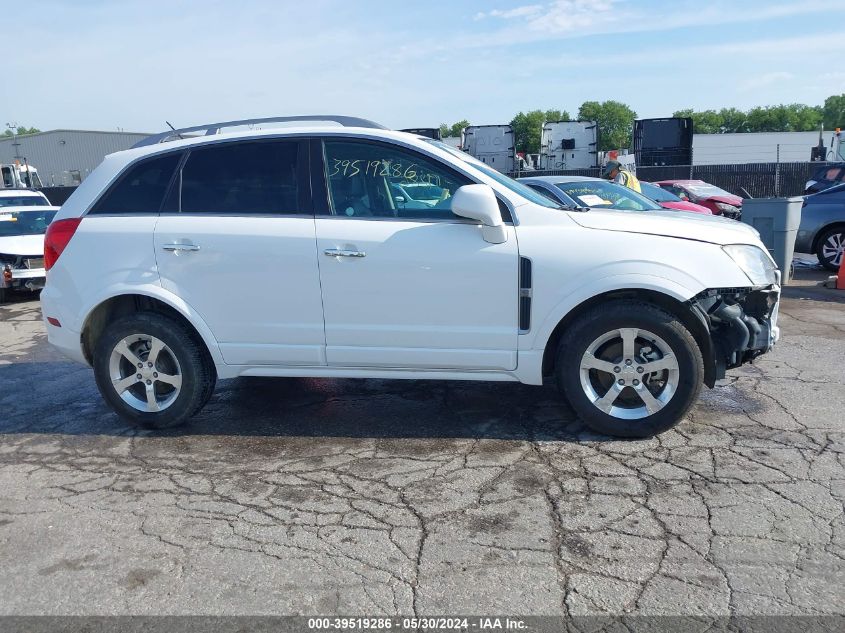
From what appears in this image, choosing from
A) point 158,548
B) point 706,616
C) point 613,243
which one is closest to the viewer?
point 706,616

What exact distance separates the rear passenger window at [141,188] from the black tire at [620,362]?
2.81m

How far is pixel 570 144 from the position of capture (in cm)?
2739

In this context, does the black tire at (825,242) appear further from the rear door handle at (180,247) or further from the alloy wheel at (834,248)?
the rear door handle at (180,247)

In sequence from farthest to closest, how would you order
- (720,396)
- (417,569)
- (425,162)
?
1. (720,396)
2. (425,162)
3. (417,569)

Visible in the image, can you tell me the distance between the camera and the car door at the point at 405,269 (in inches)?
172

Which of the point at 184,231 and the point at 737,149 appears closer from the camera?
the point at 184,231

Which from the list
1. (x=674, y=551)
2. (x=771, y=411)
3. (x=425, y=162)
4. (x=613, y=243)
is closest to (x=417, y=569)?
(x=674, y=551)

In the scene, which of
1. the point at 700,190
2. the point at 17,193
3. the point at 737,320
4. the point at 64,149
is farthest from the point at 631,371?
the point at 64,149

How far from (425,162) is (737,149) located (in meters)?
39.2

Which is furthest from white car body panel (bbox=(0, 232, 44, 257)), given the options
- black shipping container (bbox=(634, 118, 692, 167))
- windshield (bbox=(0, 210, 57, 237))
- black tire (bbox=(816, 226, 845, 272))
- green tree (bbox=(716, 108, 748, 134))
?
green tree (bbox=(716, 108, 748, 134))

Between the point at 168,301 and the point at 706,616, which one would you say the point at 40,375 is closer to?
the point at 168,301

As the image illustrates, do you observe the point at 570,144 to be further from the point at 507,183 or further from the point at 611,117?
the point at 611,117

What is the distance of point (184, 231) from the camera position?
184 inches

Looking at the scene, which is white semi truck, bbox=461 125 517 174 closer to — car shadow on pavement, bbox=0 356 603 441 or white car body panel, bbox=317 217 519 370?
car shadow on pavement, bbox=0 356 603 441
